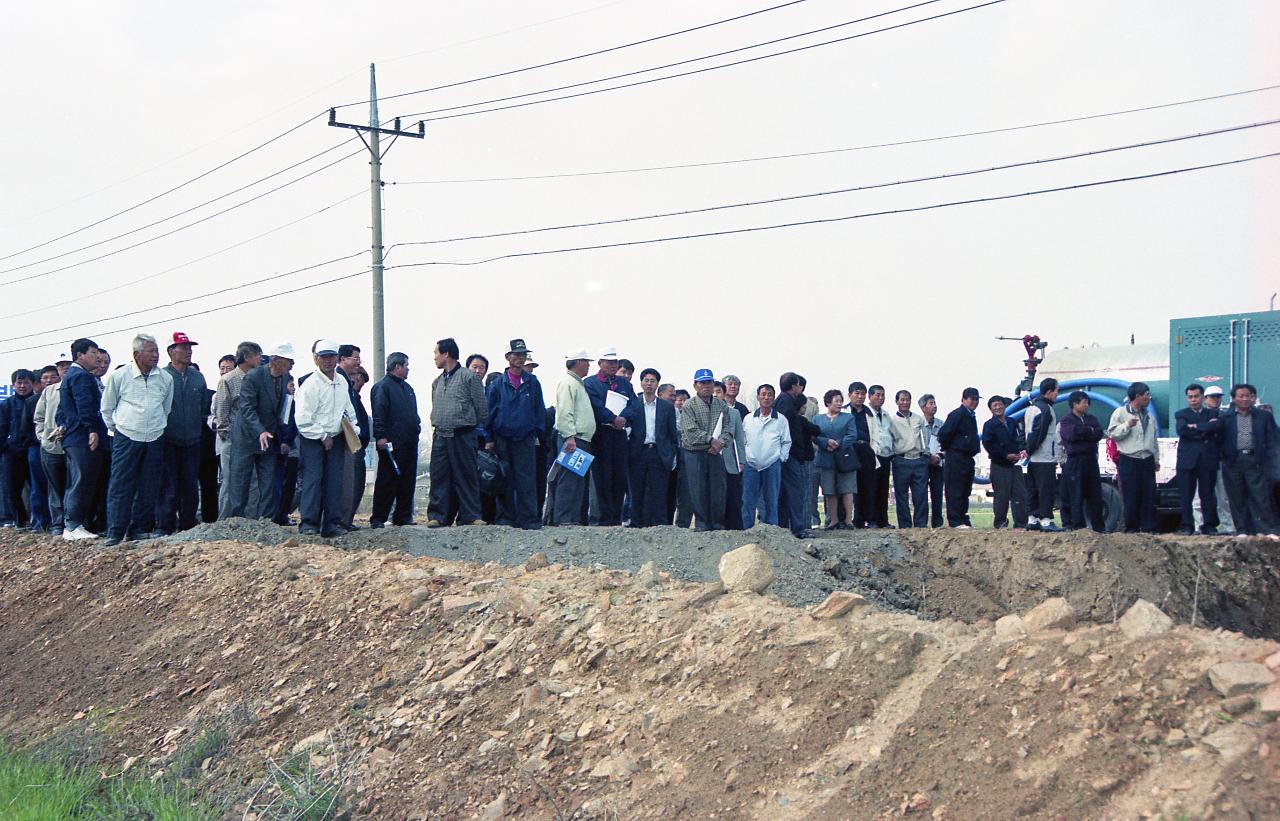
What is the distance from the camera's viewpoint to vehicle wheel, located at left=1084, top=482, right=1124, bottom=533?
45.1 feet

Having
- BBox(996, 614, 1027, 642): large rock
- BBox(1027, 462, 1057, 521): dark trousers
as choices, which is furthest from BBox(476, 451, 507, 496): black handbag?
BBox(996, 614, 1027, 642): large rock

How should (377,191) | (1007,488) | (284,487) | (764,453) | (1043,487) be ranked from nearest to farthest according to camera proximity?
(284,487), (764,453), (1043,487), (1007,488), (377,191)

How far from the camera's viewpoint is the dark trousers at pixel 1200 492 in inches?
490

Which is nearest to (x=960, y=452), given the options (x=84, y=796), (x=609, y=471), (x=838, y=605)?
(x=609, y=471)

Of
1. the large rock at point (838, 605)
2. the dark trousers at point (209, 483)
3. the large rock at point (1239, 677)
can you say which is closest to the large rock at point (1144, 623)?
the large rock at point (1239, 677)

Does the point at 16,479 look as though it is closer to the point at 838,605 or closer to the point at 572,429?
the point at 572,429

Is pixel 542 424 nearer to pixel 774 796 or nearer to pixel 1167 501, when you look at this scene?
pixel 774 796

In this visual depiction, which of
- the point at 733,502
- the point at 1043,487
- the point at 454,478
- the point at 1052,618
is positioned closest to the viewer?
the point at 1052,618

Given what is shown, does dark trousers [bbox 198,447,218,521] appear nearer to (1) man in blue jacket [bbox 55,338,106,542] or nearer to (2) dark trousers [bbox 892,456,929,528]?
(1) man in blue jacket [bbox 55,338,106,542]

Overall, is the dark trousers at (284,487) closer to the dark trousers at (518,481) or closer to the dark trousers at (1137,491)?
the dark trousers at (518,481)

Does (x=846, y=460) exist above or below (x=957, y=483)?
above

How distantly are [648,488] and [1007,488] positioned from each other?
4556 mm

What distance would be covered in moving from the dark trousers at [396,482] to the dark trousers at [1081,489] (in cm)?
734

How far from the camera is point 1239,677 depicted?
11.0 ft
